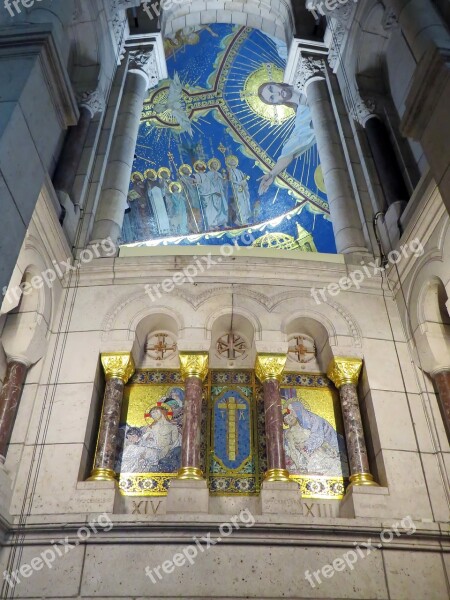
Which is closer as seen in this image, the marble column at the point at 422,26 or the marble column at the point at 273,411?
the marble column at the point at 422,26

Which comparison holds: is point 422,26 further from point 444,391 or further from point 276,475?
point 276,475

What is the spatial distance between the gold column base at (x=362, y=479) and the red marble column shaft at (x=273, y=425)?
710 mm

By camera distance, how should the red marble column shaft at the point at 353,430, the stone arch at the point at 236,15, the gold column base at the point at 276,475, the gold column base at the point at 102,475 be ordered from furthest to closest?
the stone arch at the point at 236,15 < the red marble column shaft at the point at 353,430 < the gold column base at the point at 276,475 < the gold column base at the point at 102,475

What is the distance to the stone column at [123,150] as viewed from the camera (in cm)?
814

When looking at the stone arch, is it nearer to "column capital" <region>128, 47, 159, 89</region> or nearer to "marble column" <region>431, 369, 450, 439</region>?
"column capital" <region>128, 47, 159, 89</region>

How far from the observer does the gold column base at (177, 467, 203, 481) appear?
19.1 feet

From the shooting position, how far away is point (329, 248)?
1305 cm

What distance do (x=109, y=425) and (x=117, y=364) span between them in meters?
0.72

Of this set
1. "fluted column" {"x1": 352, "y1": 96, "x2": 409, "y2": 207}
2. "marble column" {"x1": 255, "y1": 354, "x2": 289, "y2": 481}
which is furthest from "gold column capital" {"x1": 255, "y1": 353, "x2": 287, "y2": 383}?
"fluted column" {"x1": 352, "y1": 96, "x2": 409, "y2": 207}

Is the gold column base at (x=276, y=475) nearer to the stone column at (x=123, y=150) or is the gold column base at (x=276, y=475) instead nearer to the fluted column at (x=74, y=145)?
the stone column at (x=123, y=150)

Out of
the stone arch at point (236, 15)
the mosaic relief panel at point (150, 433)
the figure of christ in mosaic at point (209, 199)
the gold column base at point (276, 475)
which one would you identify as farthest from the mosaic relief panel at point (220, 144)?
the gold column base at point (276, 475)

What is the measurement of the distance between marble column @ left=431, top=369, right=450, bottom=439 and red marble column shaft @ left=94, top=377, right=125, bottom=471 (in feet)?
11.4

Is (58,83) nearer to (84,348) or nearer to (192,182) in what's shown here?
(84,348)

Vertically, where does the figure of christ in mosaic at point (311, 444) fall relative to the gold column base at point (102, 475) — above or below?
above
